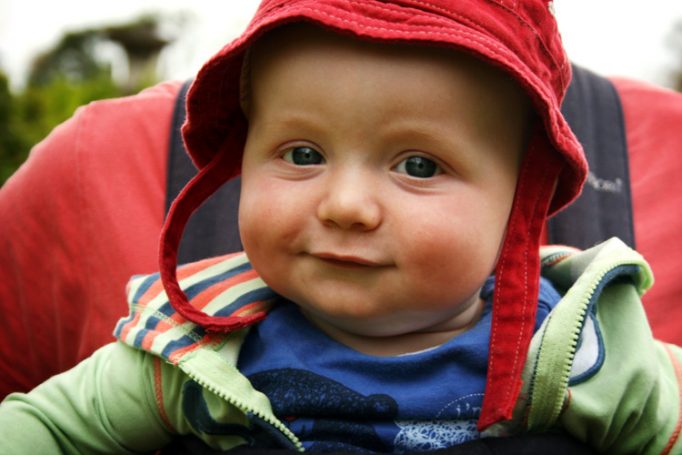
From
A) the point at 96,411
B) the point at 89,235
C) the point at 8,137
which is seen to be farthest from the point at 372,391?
the point at 8,137

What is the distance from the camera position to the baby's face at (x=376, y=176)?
122 centimetres

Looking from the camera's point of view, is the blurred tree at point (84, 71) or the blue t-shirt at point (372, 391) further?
the blurred tree at point (84, 71)

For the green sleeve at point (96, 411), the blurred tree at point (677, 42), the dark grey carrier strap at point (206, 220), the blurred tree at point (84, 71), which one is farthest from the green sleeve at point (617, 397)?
the blurred tree at point (677, 42)

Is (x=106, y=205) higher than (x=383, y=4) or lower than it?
lower

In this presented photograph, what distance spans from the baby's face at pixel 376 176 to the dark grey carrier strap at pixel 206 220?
1.48ft

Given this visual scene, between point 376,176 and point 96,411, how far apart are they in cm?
58

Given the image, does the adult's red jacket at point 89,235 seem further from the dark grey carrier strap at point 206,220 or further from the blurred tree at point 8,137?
the blurred tree at point 8,137

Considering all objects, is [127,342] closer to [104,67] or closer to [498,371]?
[498,371]

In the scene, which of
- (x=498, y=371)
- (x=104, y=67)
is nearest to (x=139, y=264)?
(x=498, y=371)

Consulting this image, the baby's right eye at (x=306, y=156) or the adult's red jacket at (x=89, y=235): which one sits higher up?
the baby's right eye at (x=306, y=156)

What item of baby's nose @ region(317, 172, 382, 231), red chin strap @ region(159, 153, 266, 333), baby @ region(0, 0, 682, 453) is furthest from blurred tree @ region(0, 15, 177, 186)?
baby's nose @ region(317, 172, 382, 231)

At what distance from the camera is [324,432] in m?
1.31

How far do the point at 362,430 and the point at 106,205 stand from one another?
81 centimetres

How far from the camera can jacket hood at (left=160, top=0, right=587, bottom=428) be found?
1196 mm
